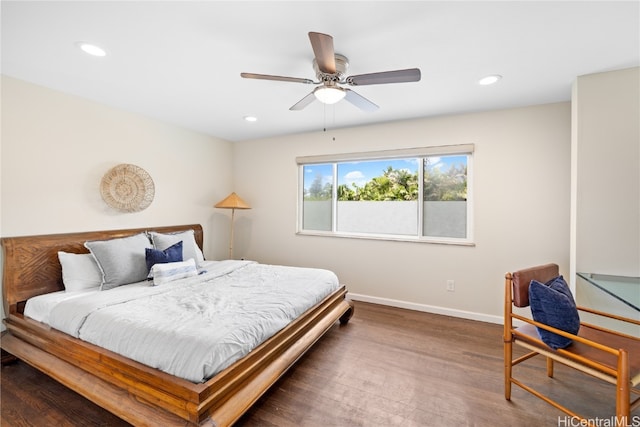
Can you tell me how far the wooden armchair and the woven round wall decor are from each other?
149 inches

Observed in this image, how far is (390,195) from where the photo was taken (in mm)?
3705

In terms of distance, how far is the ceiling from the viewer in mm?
1536

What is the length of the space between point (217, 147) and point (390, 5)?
11.7 feet

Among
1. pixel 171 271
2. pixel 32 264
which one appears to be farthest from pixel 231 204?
pixel 32 264

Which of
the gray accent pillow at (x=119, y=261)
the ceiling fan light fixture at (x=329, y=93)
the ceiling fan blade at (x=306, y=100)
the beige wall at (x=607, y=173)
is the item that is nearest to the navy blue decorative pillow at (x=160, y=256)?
the gray accent pillow at (x=119, y=261)

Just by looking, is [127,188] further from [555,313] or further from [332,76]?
[555,313]

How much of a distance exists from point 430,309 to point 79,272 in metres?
3.74

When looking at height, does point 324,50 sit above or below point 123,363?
above

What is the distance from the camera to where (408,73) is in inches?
67.5

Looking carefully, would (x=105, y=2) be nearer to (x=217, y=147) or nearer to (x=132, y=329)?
(x=132, y=329)

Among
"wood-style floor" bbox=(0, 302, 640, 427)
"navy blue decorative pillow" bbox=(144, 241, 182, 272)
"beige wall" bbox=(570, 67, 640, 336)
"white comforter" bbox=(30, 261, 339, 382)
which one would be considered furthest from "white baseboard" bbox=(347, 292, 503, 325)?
"navy blue decorative pillow" bbox=(144, 241, 182, 272)

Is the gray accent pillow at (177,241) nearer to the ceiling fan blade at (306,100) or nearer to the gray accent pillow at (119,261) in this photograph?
the gray accent pillow at (119,261)

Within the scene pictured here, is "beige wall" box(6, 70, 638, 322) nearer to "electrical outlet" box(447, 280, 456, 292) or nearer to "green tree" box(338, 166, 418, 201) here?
"electrical outlet" box(447, 280, 456, 292)

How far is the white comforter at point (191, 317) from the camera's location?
147 centimetres
